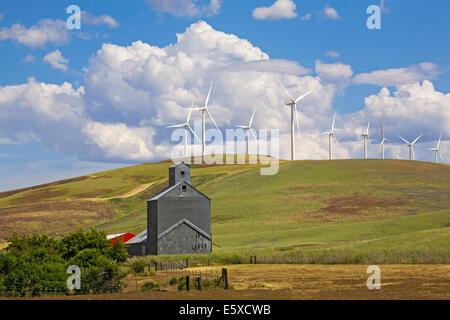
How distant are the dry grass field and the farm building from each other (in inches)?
695

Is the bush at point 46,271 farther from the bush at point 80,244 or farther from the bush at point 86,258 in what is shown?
the bush at point 80,244

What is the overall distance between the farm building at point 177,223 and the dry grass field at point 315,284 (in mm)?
17660

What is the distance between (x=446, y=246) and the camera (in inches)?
2406

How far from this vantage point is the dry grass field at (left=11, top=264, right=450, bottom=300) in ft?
104

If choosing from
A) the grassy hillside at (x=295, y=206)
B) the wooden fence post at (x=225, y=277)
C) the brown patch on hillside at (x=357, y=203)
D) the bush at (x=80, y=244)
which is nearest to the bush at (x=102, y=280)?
the wooden fence post at (x=225, y=277)

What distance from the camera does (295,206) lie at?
339ft

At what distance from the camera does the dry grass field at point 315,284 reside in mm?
31688

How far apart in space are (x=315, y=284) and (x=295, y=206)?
211 ft

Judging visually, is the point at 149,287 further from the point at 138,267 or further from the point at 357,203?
the point at 357,203

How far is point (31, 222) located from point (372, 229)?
65.0m

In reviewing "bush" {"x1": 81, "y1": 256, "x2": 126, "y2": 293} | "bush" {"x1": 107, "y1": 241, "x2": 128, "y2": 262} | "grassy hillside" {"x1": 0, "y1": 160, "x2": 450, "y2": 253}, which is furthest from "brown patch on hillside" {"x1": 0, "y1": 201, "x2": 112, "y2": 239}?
"bush" {"x1": 81, "y1": 256, "x2": 126, "y2": 293}

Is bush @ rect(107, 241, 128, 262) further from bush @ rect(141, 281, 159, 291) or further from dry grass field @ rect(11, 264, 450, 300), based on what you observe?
bush @ rect(141, 281, 159, 291)
